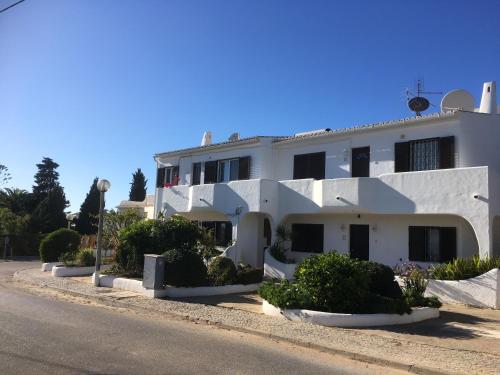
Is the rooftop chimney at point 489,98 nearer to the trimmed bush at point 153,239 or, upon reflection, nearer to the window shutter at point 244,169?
the window shutter at point 244,169

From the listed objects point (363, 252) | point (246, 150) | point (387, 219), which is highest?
point (246, 150)

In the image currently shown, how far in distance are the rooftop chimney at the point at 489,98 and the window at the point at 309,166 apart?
7.14 meters

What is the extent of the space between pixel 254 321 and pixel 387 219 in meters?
10.1

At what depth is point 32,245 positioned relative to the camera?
37062mm

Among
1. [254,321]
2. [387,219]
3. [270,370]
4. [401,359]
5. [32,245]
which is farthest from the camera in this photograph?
[32,245]

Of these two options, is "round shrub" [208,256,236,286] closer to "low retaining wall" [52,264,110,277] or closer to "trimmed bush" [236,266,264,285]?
"trimmed bush" [236,266,264,285]

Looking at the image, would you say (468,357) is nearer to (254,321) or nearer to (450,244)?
(254,321)

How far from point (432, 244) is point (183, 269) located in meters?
9.80

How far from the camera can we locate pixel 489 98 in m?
19.3

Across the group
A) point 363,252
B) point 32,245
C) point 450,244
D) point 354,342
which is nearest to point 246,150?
point 363,252

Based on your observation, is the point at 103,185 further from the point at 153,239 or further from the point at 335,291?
the point at 335,291

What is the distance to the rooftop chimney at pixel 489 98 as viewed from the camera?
63.0ft

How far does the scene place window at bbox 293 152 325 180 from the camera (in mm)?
21469

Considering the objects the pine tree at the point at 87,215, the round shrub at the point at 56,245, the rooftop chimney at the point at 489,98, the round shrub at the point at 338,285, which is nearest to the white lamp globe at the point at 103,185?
the round shrub at the point at 56,245
